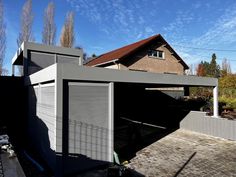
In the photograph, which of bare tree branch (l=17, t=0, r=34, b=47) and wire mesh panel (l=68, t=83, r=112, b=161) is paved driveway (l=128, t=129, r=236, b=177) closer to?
wire mesh panel (l=68, t=83, r=112, b=161)

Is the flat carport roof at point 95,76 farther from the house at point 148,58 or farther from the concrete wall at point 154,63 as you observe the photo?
the concrete wall at point 154,63

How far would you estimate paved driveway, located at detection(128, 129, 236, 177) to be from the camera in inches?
256

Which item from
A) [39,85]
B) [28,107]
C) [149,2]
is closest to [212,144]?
[39,85]

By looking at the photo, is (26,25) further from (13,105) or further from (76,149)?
(76,149)

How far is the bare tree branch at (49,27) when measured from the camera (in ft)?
A: 81.6

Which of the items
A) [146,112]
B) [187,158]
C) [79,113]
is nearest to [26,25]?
[146,112]

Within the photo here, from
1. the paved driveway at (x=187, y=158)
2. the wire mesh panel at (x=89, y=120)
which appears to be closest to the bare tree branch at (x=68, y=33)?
the paved driveway at (x=187, y=158)

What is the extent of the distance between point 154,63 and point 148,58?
38.6 inches

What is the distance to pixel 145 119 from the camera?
53.6ft

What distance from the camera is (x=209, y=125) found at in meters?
11.2

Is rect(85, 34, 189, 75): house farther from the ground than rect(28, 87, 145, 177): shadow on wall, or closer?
farther from the ground

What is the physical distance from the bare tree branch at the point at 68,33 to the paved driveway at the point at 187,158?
65.8ft

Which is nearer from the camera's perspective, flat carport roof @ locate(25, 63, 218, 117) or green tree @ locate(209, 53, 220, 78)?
flat carport roof @ locate(25, 63, 218, 117)

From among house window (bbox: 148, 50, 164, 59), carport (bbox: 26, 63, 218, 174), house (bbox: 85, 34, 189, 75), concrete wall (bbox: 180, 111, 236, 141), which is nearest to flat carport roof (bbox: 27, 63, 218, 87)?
carport (bbox: 26, 63, 218, 174)
